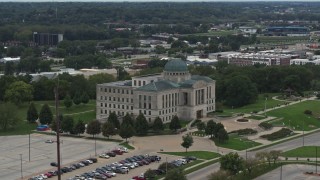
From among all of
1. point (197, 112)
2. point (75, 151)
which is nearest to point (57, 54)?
point (197, 112)

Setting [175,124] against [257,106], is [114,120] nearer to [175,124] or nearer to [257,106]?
[175,124]

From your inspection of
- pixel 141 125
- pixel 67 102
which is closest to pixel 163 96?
pixel 141 125

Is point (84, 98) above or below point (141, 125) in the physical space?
above

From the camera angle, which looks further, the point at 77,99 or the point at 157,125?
the point at 77,99

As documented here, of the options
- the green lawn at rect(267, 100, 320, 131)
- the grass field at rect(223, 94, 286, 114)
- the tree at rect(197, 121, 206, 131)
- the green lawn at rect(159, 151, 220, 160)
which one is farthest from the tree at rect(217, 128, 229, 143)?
the grass field at rect(223, 94, 286, 114)

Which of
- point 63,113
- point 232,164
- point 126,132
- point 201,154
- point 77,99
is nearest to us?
point 232,164

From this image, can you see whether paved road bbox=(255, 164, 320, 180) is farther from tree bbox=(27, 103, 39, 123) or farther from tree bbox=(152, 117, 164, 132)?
tree bbox=(27, 103, 39, 123)

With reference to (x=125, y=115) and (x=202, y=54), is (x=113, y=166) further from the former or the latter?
(x=202, y=54)
